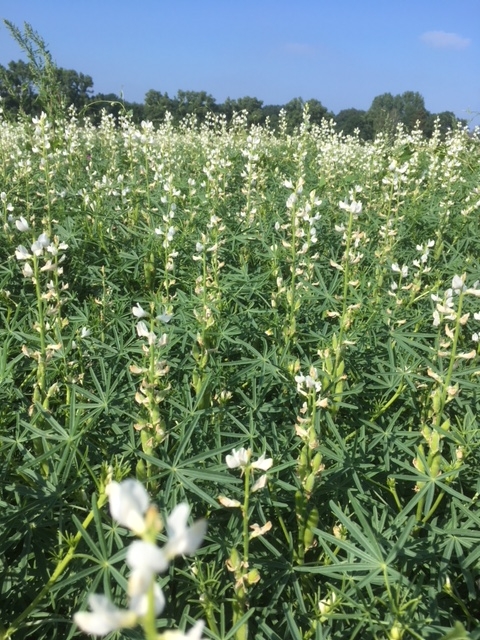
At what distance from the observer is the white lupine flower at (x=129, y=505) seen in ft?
1.98

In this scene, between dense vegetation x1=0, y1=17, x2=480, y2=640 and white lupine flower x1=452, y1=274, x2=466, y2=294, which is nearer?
dense vegetation x1=0, y1=17, x2=480, y2=640

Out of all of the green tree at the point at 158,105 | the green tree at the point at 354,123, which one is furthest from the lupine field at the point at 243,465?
the green tree at the point at 354,123

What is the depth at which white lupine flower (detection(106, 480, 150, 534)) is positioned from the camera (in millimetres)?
605

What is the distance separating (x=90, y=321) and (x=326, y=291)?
4.72ft

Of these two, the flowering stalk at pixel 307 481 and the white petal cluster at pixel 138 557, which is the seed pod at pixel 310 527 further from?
the white petal cluster at pixel 138 557

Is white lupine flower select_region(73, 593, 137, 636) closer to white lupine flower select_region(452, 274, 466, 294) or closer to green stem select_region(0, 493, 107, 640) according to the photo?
green stem select_region(0, 493, 107, 640)

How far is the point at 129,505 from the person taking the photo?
616 millimetres

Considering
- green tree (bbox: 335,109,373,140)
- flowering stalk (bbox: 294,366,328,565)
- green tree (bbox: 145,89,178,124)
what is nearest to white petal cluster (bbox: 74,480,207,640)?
flowering stalk (bbox: 294,366,328,565)

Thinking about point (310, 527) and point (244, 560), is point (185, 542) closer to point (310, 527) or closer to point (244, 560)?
point (244, 560)

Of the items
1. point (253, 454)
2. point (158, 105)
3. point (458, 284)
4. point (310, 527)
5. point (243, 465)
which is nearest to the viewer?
point (243, 465)

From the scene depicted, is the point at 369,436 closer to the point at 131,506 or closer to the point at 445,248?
the point at 131,506

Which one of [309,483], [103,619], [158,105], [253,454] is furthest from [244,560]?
[158,105]

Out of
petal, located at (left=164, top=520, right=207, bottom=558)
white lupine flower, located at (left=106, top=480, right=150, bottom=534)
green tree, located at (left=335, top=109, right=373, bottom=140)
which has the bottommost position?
green tree, located at (left=335, top=109, right=373, bottom=140)

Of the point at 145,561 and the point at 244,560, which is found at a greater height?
the point at 145,561
